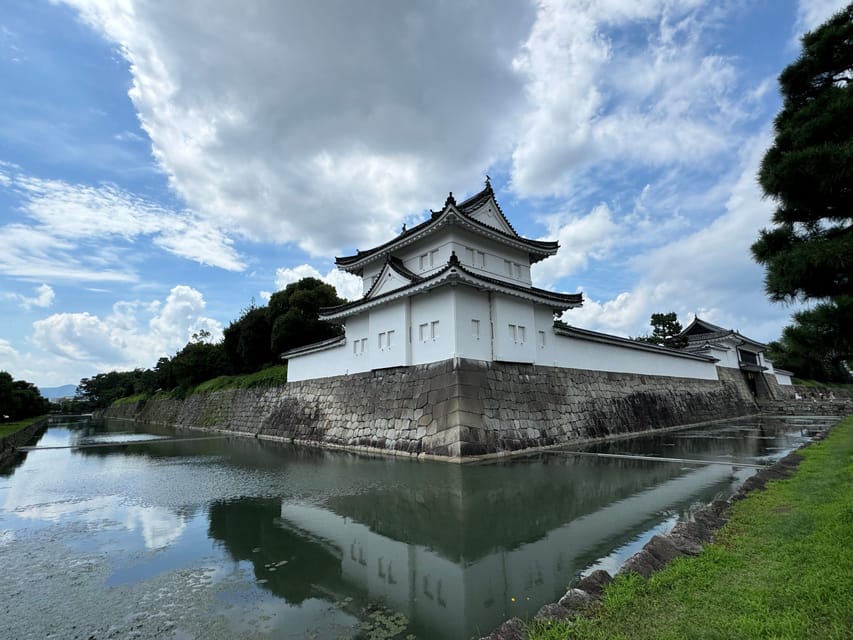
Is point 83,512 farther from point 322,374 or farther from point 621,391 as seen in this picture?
point 621,391

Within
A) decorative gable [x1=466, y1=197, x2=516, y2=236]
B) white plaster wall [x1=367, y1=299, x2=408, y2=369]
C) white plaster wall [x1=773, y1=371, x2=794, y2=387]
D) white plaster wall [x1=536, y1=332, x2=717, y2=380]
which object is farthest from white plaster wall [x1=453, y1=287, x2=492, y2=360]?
white plaster wall [x1=773, y1=371, x2=794, y2=387]

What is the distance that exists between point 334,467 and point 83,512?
16.1 feet

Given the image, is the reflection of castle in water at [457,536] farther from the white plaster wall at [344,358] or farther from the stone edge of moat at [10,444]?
the stone edge of moat at [10,444]

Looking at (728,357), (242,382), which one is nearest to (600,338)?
(728,357)

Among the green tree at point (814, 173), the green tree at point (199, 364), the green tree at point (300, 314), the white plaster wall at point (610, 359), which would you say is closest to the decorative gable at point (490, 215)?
the white plaster wall at point (610, 359)

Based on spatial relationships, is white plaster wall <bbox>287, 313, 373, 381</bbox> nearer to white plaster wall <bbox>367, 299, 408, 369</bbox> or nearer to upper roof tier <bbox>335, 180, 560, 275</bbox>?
white plaster wall <bbox>367, 299, 408, 369</bbox>

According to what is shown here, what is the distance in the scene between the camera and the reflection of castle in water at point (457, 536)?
11.7ft

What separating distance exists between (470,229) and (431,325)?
3.55 meters

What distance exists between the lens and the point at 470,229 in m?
14.1

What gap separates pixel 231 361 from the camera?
97.5 ft

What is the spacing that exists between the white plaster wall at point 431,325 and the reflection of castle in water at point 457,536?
4407 millimetres

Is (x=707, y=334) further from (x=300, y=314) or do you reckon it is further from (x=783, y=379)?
(x=300, y=314)

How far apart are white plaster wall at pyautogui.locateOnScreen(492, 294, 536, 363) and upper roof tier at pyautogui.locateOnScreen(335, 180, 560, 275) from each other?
8.05 feet

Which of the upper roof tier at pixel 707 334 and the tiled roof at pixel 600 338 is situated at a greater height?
the upper roof tier at pixel 707 334
